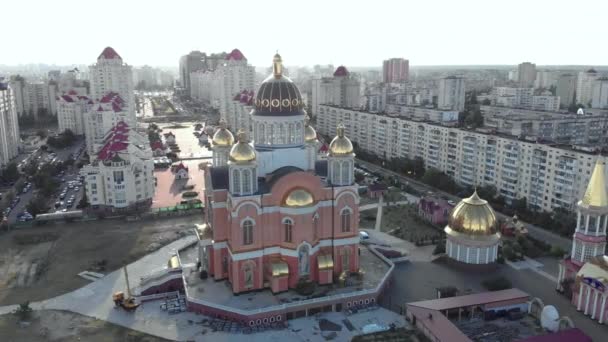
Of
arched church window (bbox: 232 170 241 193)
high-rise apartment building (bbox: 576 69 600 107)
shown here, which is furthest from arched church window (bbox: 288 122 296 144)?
high-rise apartment building (bbox: 576 69 600 107)

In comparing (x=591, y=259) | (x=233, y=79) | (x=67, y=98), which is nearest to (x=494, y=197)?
(x=591, y=259)

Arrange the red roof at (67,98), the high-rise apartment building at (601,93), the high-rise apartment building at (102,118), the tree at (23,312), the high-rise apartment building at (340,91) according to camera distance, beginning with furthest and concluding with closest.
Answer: the high-rise apartment building at (601,93) → the high-rise apartment building at (340,91) → the red roof at (67,98) → the high-rise apartment building at (102,118) → the tree at (23,312)

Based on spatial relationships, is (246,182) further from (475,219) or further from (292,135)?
(475,219)

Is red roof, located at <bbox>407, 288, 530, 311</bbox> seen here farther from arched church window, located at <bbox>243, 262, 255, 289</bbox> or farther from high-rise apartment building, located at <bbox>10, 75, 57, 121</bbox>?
high-rise apartment building, located at <bbox>10, 75, 57, 121</bbox>

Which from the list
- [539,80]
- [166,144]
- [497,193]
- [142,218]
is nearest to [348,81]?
[166,144]

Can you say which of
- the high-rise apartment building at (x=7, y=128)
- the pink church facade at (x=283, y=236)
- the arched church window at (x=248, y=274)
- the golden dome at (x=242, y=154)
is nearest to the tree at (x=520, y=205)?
the pink church facade at (x=283, y=236)

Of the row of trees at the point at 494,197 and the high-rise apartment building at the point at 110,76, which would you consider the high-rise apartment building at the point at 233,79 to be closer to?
the high-rise apartment building at the point at 110,76
